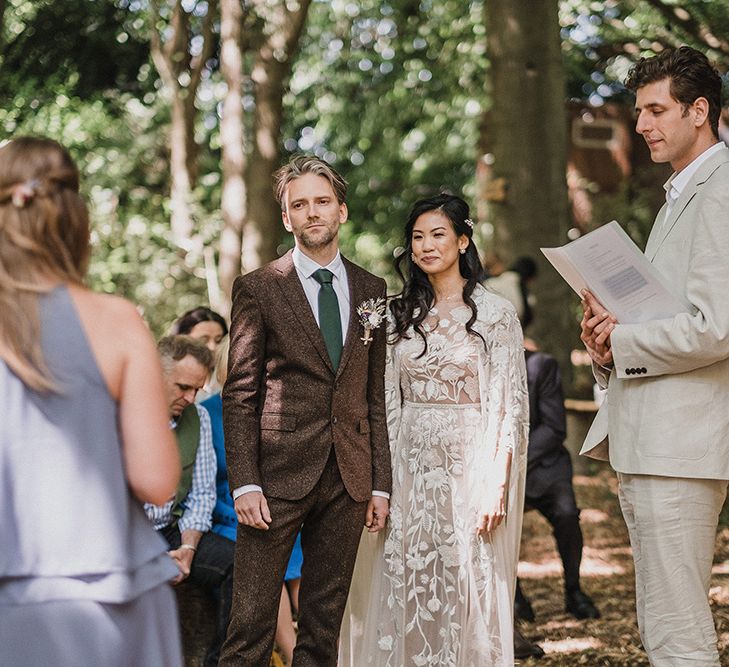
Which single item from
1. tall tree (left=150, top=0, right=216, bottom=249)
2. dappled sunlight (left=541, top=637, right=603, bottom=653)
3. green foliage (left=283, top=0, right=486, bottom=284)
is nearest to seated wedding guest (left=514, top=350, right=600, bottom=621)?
dappled sunlight (left=541, top=637, right=603, bottom=653)

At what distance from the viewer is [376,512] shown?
4.89 m

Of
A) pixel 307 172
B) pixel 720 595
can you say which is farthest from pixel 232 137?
pixel 307 172

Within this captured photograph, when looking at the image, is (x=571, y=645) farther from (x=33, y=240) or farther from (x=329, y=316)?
(x=33, y=240)

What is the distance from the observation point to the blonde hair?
2.61m

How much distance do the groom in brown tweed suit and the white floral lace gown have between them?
0.39 m

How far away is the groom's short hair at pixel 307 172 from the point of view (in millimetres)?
4820

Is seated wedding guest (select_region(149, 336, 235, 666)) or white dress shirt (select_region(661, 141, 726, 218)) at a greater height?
white dress shirt (select_region(661, 141, 726, 218))

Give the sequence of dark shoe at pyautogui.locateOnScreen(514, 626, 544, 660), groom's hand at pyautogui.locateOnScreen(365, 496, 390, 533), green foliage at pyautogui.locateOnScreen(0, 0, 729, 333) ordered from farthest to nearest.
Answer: green foliage at pyautogui.locateOnScreen(0, 0, 729, 333) < dark shoe at pyautogui.locateOnScreen(514, 626, 544, 660) < groom's hand at pyautogui.locateOnScreen(365, 496, 390, 533)

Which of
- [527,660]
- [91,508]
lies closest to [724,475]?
[91,508]

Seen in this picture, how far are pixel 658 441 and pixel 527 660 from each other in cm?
285

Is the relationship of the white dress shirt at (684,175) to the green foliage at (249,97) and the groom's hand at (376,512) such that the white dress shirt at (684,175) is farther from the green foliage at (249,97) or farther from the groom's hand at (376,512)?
the green foliage at (249,97)

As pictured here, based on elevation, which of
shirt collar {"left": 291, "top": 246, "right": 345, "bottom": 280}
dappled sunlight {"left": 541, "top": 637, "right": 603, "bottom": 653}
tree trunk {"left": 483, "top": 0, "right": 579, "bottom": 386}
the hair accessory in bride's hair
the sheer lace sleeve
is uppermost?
tree trunk {"left": 483, "top": 0, "right": 579, "bottom": 386}

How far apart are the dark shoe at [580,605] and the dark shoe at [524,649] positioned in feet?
3.58

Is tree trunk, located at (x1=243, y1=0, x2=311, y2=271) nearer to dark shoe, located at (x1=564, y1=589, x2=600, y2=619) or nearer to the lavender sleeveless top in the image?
dark shoe, located at (x1=564, y1=589, x2=600, y2=619)
